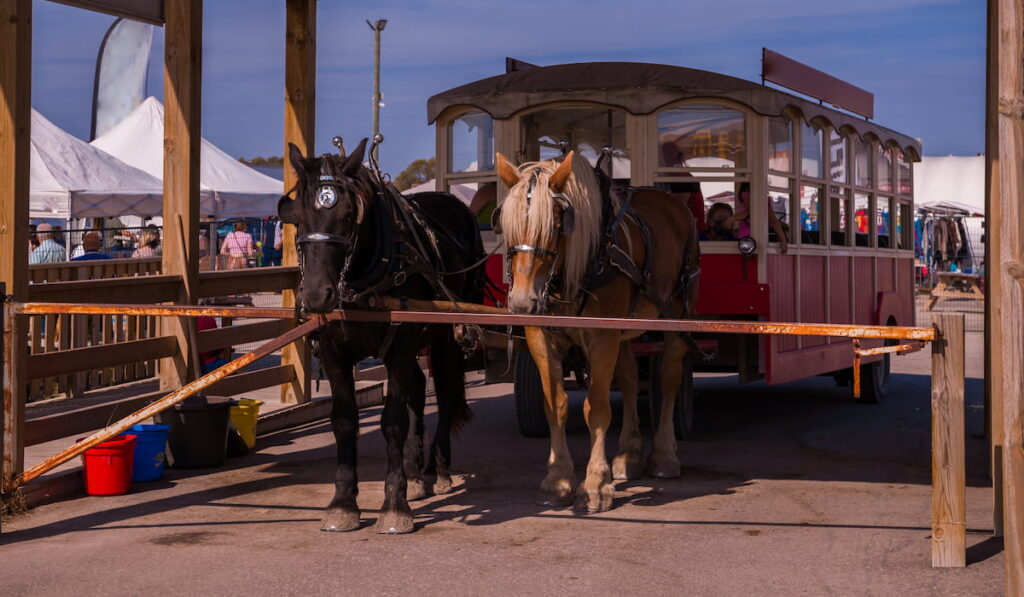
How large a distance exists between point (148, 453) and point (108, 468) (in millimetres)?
459

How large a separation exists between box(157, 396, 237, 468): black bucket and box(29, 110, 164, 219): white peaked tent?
38.3 feet

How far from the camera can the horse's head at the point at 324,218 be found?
587cm

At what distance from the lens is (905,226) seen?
523 inches

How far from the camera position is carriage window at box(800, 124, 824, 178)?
1003cm

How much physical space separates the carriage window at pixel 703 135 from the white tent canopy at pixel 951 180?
35848mm

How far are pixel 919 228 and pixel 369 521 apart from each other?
1446 inches

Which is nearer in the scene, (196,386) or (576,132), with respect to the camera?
(196,386)

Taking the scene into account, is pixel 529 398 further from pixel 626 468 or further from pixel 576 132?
pixel 576 132

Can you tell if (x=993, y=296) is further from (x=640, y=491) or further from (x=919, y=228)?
Answer: (x=919, y=228)

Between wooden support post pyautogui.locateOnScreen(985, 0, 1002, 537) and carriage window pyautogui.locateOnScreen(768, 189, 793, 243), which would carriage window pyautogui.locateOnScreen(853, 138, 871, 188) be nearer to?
carriage window pyautogui.locateOnScreen(768, 189, 793, 243)

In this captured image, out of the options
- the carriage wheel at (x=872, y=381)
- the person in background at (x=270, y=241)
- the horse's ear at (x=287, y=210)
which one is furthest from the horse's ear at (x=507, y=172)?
the person in background at (x=270, y=241)

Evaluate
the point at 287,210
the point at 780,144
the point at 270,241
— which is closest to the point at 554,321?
the point at 287,210

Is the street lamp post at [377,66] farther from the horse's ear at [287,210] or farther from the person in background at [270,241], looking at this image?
the horse's ear at [287,210]

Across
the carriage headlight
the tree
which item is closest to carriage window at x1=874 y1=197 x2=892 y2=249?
the carriage headlight
